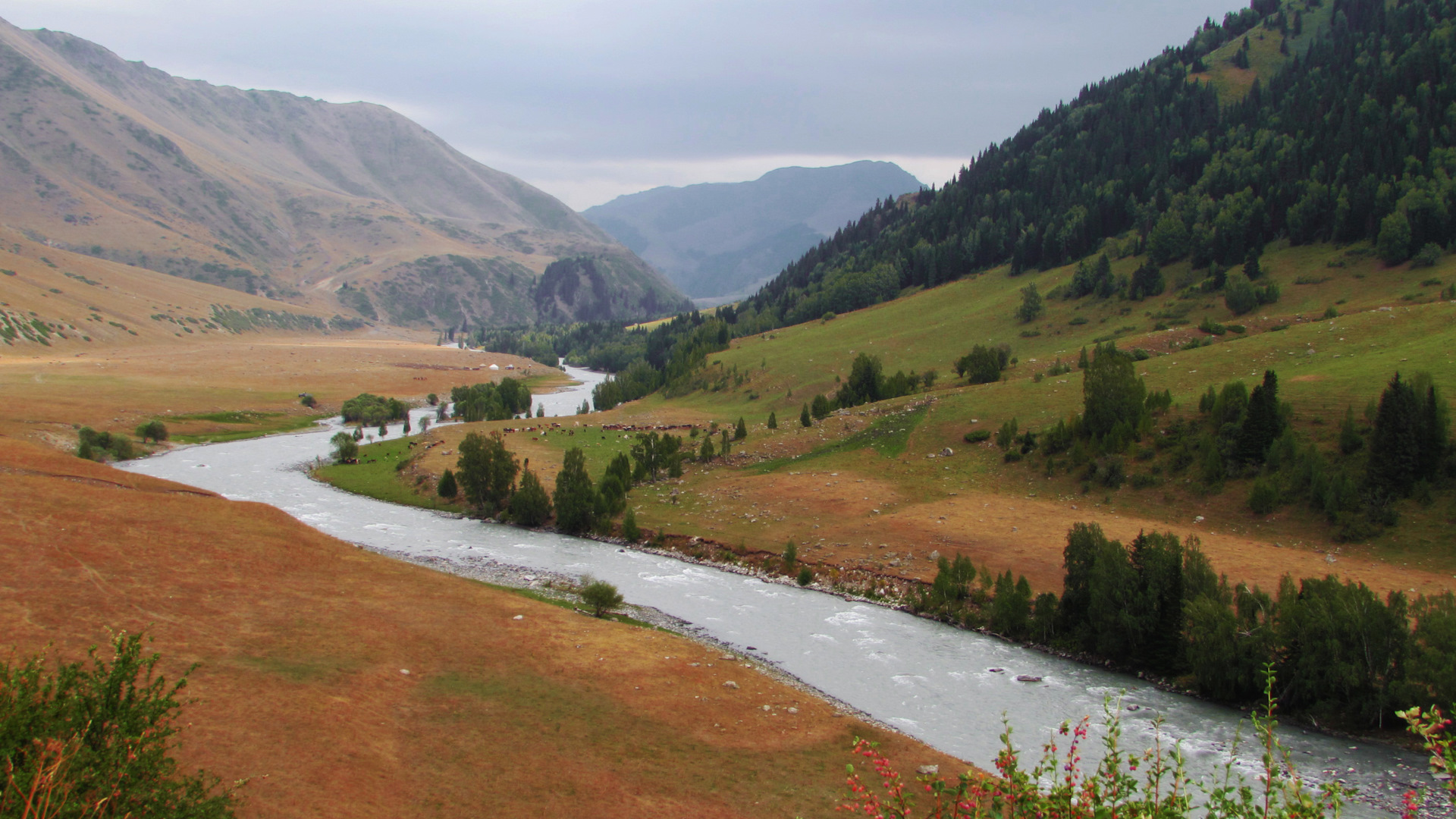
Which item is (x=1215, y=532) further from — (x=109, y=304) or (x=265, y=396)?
(x=109, y=304)

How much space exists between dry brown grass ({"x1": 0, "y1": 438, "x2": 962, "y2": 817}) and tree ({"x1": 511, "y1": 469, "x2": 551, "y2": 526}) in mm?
20321

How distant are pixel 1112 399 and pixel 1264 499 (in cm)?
1265

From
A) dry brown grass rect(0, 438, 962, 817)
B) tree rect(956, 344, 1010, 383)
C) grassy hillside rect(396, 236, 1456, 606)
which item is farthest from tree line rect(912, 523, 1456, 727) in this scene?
tree rect(956, 344, 1010, 383)

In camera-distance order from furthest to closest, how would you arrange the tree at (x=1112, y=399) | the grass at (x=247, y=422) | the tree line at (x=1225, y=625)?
the grass at (x=247, y=422), the tree at (x=1112, y=399), the tree line at (x=1225, y=625)

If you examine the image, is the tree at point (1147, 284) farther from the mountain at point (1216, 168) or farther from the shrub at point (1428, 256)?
the shrub at point (1428, 256)

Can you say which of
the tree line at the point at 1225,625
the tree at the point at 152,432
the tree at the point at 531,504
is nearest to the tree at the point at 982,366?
the tree line at the point at 1225,625

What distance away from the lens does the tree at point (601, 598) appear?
1524 inches

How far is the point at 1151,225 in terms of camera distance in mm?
116438

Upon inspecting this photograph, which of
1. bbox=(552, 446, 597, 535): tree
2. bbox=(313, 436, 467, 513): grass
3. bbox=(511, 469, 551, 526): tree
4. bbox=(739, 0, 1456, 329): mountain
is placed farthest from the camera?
bbox=(739, 0, 1456, 329): mountain

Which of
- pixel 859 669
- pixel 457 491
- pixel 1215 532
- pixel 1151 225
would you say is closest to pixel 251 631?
pixel 859 669

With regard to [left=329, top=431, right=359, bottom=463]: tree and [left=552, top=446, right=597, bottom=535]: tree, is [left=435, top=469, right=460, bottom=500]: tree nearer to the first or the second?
[left=552, top=446, right=597, bottom=535]: tree

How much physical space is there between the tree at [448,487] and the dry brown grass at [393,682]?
26.6m

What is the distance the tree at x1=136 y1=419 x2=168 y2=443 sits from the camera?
84000 mm

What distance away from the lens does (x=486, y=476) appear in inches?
2499
